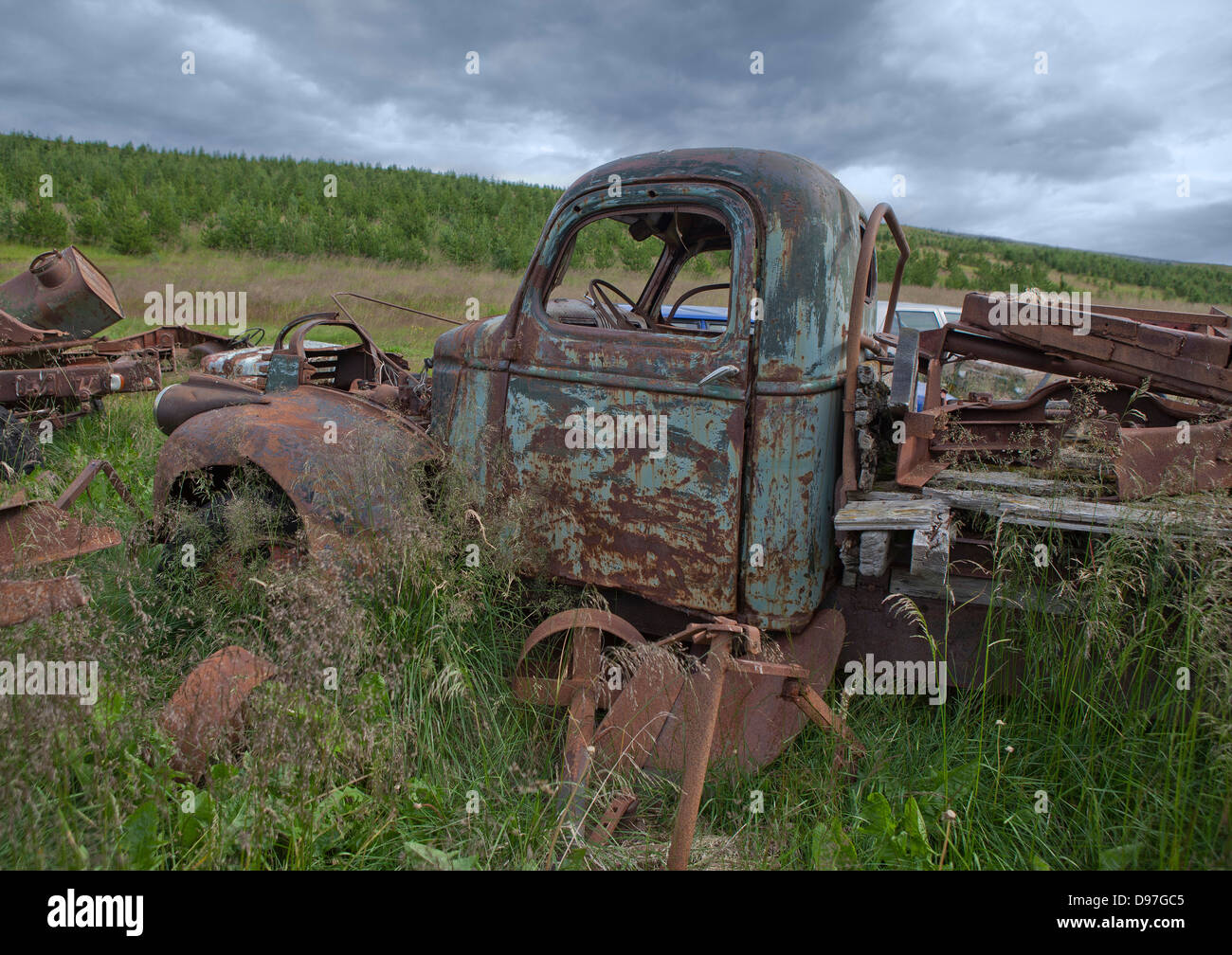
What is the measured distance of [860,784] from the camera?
2311 millimetres

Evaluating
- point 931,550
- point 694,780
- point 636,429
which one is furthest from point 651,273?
point 694,780

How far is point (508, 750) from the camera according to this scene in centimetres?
246

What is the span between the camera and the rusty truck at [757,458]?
239 cm

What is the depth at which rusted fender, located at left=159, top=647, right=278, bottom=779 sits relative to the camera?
212cm

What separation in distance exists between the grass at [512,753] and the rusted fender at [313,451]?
279 millimetres

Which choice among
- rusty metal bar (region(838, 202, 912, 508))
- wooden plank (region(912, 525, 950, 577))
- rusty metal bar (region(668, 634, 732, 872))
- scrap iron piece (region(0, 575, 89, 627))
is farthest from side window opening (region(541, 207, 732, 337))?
scrap iron piece (region(0, 575, 89, 627))

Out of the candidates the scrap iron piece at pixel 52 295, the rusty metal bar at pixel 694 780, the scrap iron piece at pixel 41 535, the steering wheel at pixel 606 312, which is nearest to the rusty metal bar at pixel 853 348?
the rusty metal bar at pixel 694 780

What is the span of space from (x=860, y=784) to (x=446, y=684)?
1391 mm

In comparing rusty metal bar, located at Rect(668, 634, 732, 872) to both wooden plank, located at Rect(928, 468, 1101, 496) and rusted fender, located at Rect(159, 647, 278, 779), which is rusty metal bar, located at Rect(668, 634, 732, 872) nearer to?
wooden plank, located at Rect(928, 468, 1101, 496)

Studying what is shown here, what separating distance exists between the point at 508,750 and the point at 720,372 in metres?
1.46
